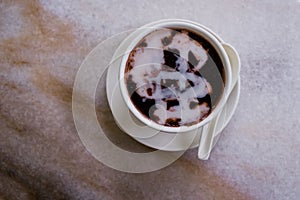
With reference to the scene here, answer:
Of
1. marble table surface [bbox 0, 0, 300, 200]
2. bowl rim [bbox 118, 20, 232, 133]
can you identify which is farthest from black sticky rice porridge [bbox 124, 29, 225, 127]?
marble table surface [bbox 0, 0, 300, 200]

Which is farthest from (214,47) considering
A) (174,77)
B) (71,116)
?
(71,116)

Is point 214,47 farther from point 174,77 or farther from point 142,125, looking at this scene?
A: point 142,125

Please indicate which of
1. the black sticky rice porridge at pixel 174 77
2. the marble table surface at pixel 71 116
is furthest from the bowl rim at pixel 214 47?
the marble table surface at pixel 71 116

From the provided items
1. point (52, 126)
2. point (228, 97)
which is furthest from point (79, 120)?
point (228, 97)

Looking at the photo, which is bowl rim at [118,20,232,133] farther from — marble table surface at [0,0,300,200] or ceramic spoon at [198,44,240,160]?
marble table surface at [0,0,300,200]

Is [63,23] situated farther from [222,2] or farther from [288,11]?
[288,11]

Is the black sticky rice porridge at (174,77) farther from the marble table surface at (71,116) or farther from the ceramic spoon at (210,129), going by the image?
the marble table surface at (71,116)
